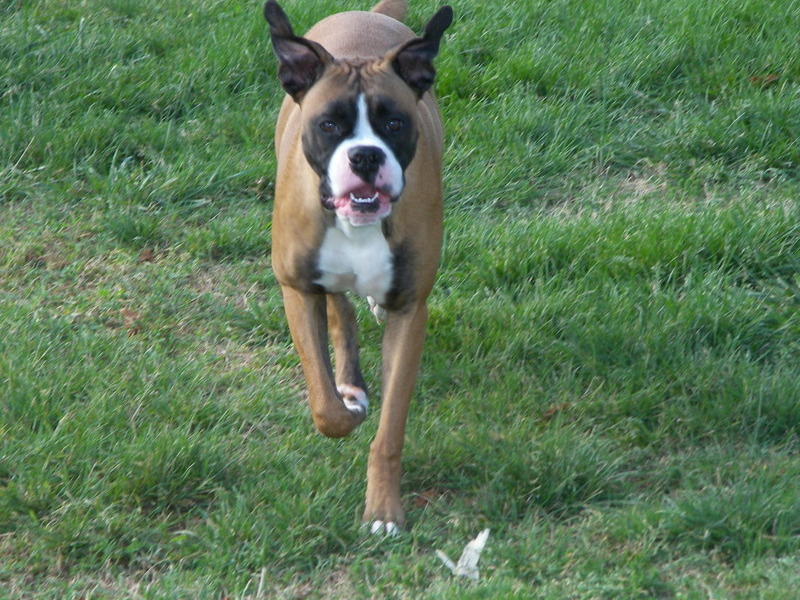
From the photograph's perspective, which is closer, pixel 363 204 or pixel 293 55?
pixel 363 204

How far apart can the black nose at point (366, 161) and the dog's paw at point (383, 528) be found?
107cm

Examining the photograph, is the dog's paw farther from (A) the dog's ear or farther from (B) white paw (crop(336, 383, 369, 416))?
(A) the dog's ear

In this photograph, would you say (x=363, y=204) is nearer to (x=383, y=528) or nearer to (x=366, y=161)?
(x=366, y=161)

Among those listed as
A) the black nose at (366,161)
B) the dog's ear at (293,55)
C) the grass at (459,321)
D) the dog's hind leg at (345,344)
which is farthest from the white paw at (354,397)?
the dog's ear at (293,55)

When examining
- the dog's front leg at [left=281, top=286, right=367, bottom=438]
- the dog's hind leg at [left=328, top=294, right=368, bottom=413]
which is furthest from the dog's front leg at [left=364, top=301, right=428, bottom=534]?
the dog's hind leg at [left=328, top=294, right=368, bottom=413]

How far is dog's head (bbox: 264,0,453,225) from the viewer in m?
3.83

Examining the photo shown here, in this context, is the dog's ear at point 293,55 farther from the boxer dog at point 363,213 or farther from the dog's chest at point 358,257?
the dog's chest at point 358,257

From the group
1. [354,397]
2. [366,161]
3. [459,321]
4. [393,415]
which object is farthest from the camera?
[459,321]

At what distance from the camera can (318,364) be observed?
419cm

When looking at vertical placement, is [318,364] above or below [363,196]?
below

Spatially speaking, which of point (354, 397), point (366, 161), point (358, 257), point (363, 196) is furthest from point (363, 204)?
point (354, 397)

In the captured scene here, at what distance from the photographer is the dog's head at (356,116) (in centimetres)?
383

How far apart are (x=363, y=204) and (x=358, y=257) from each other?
0.88 feet

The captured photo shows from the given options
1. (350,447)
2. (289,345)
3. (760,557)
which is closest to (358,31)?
(289,345)
